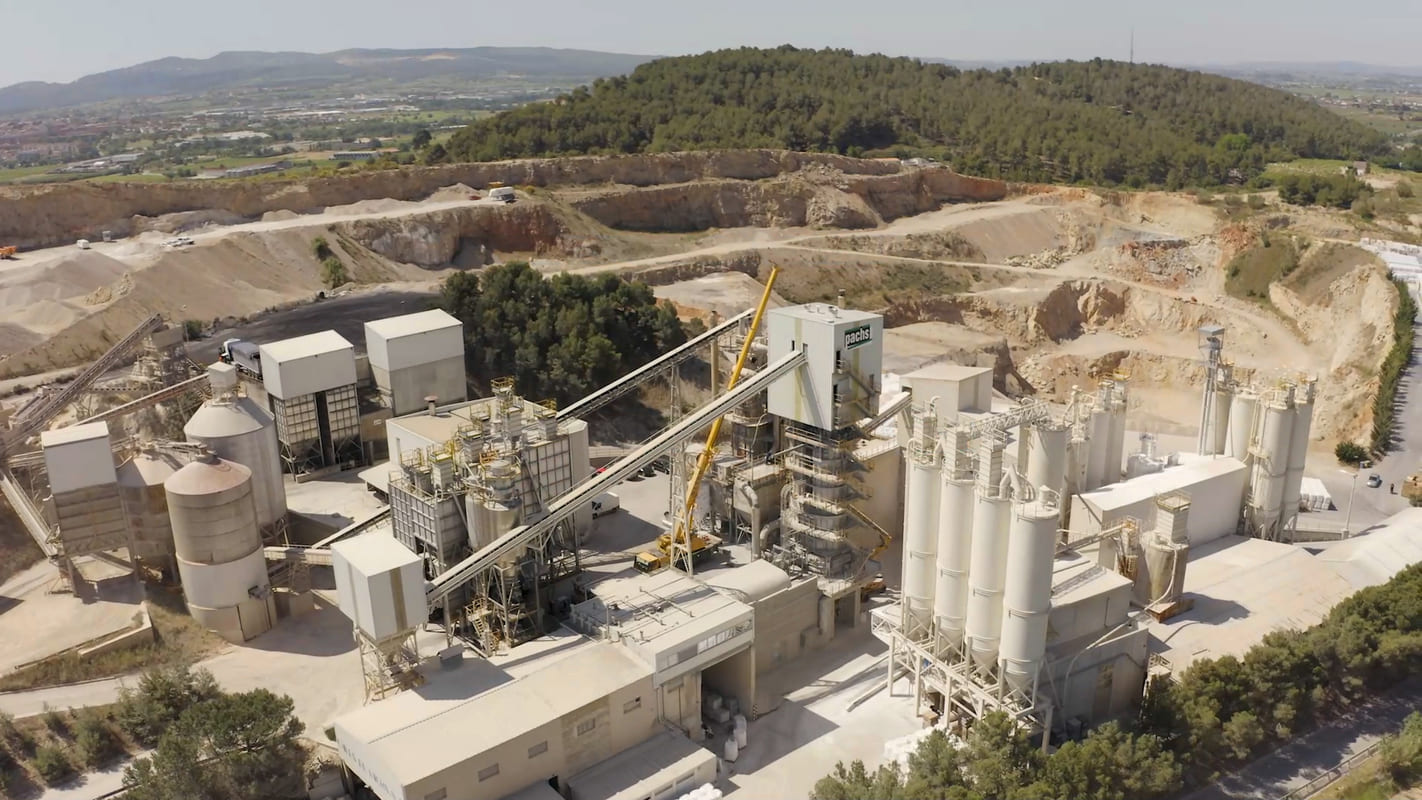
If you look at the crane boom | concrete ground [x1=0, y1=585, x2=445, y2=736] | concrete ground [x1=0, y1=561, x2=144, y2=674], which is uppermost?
the crane boom

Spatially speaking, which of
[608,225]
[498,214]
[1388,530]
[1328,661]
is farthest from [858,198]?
[1328,661]

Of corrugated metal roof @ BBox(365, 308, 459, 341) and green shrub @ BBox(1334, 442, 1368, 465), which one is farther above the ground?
corrugated metal roof @ BBox(365, 308, 459, 341)

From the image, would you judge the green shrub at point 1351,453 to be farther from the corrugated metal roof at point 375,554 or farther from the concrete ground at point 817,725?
the corrugated metal roof at point 375,554

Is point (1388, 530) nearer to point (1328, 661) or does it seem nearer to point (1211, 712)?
point (1328, 661)

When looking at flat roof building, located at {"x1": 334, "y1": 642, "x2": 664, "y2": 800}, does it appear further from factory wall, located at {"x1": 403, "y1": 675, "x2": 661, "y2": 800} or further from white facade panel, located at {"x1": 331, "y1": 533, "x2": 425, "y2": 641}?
white facade panel, located at {"x1": 331, "y1": 533, "x2": 425, "y2": 641}

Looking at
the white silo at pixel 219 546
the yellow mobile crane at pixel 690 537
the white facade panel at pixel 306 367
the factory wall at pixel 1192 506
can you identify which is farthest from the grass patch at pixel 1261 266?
the white silo at pixel 219 546

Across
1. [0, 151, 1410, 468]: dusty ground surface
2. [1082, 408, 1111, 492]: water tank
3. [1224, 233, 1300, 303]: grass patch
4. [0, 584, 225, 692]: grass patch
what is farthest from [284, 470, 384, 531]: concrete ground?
[1224, 233, 1300, 303]: grass patch
